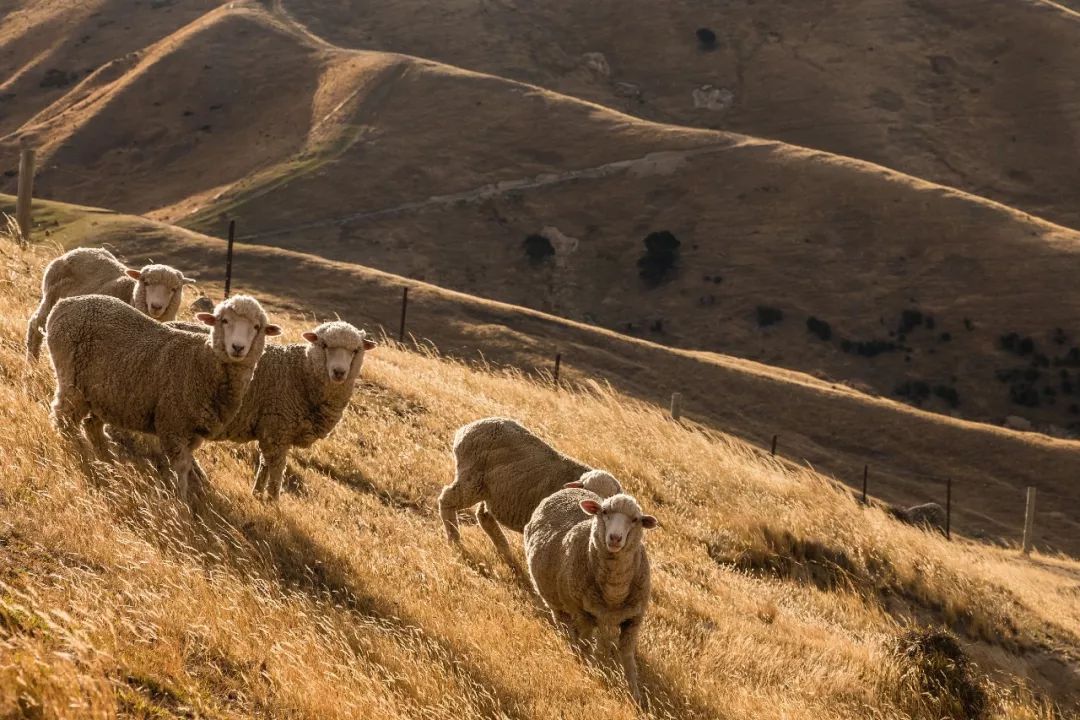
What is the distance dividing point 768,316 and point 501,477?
64.3 m

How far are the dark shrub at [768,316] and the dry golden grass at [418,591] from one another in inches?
2212

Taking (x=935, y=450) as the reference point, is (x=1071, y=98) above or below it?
above

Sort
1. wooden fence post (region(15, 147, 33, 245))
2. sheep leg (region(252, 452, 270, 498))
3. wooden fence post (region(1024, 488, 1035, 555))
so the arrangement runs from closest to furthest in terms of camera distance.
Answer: sheep leg (region(252, 452, 270, 498)) → wooden fence post (region(15, 147, 33, 245)) → wooden fence post (region(1024, 488, 1035, 555))

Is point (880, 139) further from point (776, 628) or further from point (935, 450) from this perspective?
point (776, 628)

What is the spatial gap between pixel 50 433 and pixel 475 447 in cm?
405

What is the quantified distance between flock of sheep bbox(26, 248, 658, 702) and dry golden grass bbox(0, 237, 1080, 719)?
0.35 metres

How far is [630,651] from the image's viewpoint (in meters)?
9.09

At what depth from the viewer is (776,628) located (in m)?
11.6

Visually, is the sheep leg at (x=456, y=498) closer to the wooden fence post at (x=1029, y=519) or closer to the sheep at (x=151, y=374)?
the sheep at (x=151, y=374)

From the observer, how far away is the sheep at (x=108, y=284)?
39.5 ft

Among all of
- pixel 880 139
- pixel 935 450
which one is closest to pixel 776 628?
pixel 935 450

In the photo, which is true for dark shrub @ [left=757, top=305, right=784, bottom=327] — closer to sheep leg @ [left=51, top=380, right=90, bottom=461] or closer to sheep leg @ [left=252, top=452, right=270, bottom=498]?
sheep leg @ [left=252, top=452, right=270, bottom=498]

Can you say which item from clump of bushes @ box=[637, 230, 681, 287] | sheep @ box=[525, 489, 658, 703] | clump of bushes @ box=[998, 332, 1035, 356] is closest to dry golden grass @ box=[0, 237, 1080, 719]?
sheep @ box=[525, 489, 658, 703]

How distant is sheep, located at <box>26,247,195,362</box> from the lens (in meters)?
12.0
